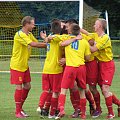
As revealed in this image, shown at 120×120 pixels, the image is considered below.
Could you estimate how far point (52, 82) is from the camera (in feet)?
33.9

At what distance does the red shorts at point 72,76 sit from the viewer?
9.84 m

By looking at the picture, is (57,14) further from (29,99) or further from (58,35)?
(58,35)

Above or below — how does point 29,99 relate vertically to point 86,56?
below

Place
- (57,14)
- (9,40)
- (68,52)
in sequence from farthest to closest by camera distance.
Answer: (57,14), (9,40), (68,52)

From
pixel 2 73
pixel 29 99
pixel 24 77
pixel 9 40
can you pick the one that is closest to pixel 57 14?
pixel 9 40

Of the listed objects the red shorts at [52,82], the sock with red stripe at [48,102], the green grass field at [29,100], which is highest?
the red shorts at [52,82]

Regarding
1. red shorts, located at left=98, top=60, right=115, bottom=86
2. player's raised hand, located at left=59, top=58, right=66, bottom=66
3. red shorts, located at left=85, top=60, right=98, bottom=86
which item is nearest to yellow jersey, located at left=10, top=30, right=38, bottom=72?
player's raised hand, located at left=59, top=58, right=66, bottom=66

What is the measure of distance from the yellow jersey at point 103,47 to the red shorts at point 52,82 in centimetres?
88

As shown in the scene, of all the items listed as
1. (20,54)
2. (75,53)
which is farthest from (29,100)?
(75,53)

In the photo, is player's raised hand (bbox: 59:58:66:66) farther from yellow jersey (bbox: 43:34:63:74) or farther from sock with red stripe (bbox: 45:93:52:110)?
sock with red stripe (bbox: 45:93:52:110)

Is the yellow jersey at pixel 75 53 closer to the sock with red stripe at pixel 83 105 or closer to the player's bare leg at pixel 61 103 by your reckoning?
the player's bare leg at pixel 61 103

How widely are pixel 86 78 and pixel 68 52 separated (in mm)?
911

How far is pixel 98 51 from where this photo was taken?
10.4m

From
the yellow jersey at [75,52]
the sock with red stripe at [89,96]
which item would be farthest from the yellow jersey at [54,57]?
the sock with red stripe at [89,96]
